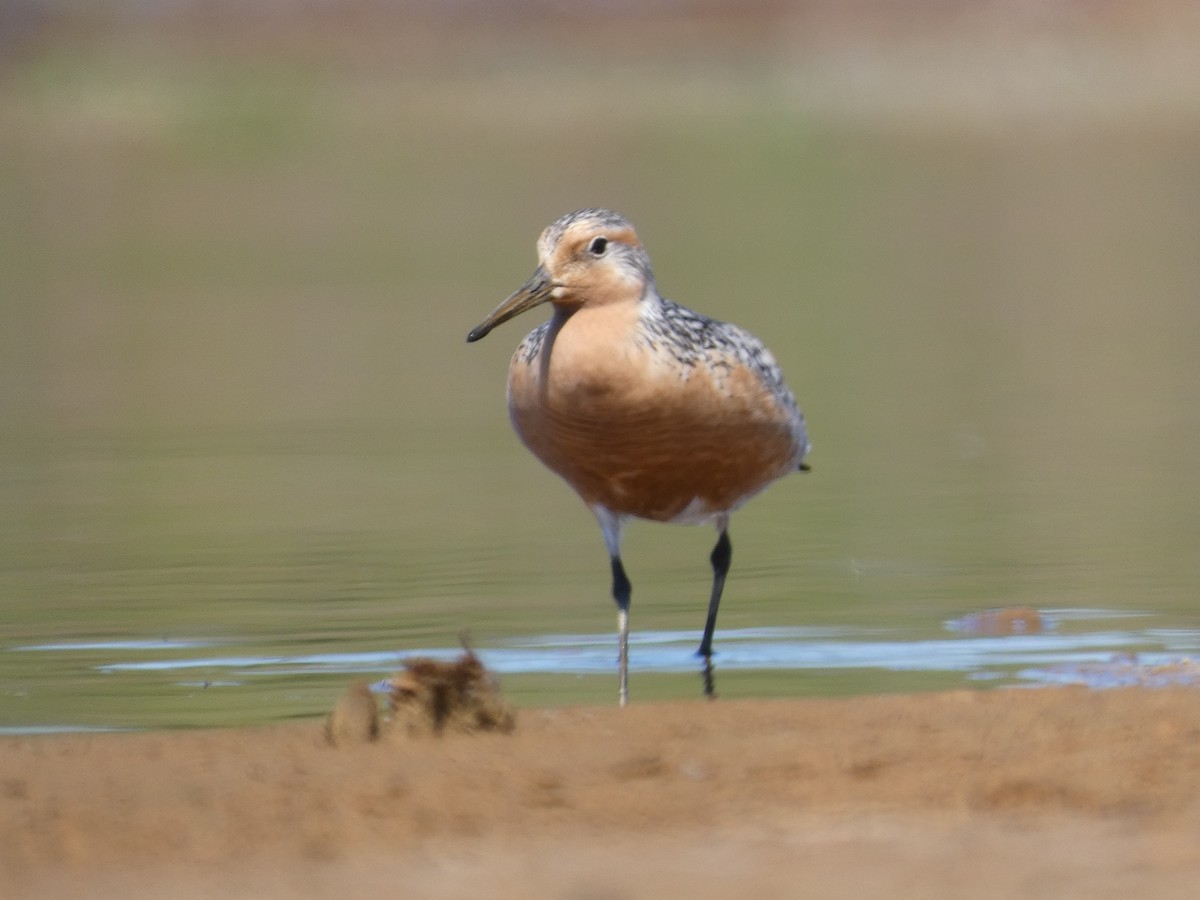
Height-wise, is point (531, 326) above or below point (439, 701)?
above

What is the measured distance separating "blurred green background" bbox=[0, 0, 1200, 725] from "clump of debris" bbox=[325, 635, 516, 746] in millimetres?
1071

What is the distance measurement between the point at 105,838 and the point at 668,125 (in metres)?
41.9

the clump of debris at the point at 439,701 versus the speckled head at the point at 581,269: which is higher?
the speckled head at the point at 581,269

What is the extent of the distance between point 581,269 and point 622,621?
1226mm

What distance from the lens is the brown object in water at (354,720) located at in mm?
7695

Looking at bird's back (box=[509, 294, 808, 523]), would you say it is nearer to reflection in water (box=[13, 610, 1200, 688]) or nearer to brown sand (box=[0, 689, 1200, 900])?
reflection in water (box=[13, 610, 1200, 688])

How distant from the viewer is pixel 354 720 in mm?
7699

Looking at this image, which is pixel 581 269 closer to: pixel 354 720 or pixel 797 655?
pixel 797 655

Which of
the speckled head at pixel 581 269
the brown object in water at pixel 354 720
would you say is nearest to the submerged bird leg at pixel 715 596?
the speckled head at pixel 581 269

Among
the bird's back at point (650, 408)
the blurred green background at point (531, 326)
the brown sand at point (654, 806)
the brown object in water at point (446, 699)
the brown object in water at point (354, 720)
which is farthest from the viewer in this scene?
the blurred green background at point (531, 326)

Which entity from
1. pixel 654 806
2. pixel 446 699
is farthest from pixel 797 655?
pixel 654 806

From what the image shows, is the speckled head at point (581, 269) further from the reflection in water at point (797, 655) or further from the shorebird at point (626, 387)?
the reflection in water at point (797, 655)

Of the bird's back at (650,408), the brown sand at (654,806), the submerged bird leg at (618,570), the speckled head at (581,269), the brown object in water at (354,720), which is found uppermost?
the speckled head at (581,269)

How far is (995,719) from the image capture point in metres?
7.72
